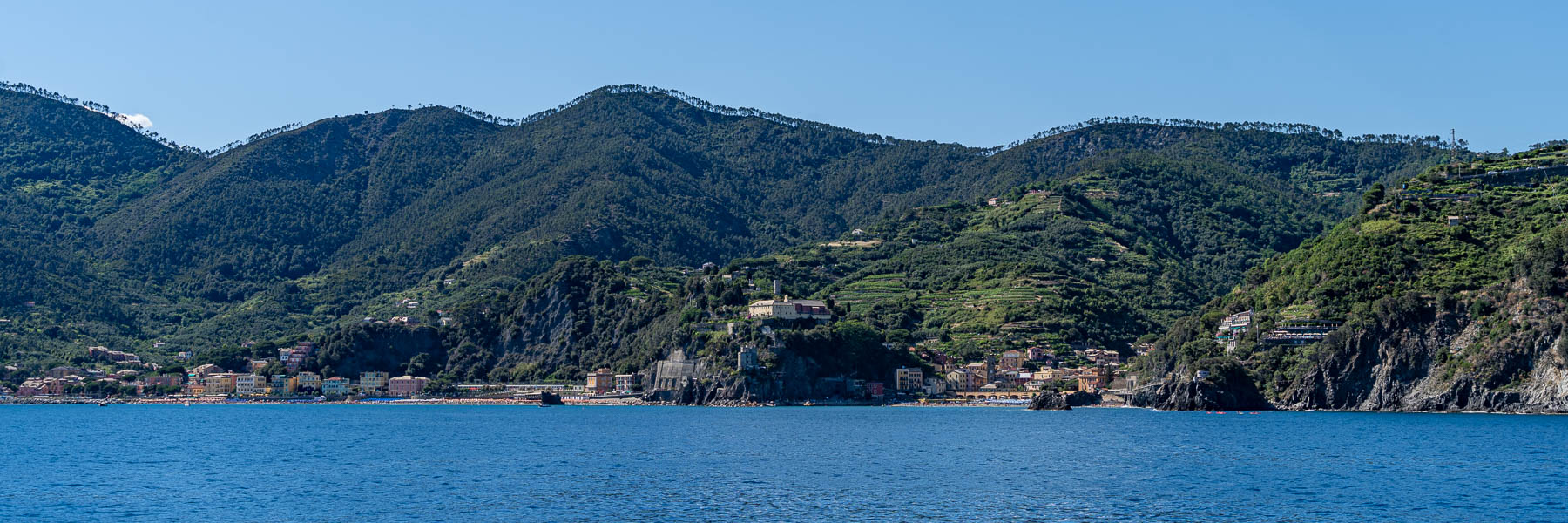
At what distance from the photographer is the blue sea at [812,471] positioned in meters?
43.6

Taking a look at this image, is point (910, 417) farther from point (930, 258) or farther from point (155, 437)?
point (930, 258)

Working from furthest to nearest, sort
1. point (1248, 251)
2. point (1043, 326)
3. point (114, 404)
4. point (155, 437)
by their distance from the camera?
point (1248, 251) → point (114, 404) → point (1043, 326) → point (155, 437)

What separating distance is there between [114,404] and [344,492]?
122560 millimetres

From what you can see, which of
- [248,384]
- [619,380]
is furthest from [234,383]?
[619,380]

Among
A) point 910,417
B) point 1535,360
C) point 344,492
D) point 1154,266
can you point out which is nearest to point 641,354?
point 910,417

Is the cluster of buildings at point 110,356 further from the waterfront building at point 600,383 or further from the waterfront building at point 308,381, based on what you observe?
the waterfront building at point 600,383

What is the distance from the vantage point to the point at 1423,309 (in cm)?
9731

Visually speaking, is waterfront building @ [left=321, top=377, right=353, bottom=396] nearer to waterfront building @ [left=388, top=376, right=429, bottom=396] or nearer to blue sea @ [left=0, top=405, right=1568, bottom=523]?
waterfront building @ [left=388, top=376, right=429, bottom=396]

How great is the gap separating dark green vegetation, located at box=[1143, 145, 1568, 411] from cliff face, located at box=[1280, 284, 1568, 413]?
75 millimetres

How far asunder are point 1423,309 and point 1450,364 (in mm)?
4026

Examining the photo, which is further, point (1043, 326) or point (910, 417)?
point (1043, 326)

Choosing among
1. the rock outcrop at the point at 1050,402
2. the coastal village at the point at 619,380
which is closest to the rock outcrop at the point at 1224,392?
the rock outcrop at the point at 1050,402

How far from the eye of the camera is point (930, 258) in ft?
606

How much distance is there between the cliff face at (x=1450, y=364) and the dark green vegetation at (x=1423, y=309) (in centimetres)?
7
